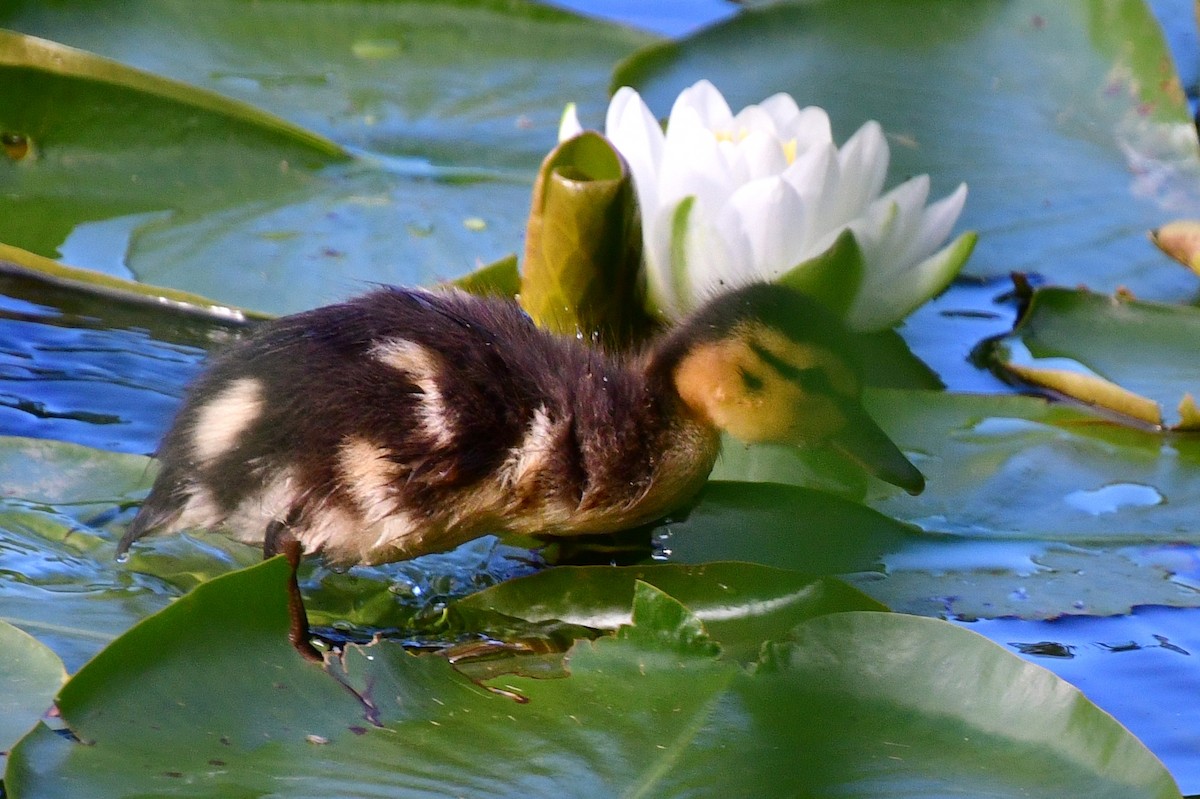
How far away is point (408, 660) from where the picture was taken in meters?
1.14

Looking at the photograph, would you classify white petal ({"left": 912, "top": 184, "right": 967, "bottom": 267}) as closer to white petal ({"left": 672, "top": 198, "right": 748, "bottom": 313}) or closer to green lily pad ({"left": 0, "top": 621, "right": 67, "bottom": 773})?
white petal ({"left": 672, "top": 198, "right": 748, "bottom": 313})

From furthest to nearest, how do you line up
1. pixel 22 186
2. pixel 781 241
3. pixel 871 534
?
1. pixel 22 186
2. pixel 781 241
3. pixel 871 534

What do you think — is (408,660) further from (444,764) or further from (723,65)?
(723,65)

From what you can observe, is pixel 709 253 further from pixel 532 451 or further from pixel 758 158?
pixel 532 451

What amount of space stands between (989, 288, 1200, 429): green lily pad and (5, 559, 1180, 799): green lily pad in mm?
791

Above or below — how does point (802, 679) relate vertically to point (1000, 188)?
below

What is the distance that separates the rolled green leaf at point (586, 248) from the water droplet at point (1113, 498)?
1.97 feet

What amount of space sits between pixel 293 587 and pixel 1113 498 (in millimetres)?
954

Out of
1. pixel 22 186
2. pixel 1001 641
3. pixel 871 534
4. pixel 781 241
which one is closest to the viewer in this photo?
pixel 1001 641

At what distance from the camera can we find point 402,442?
1.43m

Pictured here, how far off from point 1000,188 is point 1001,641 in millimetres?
1162

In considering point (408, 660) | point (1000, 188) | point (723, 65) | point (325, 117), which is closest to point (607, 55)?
point (723, 65)

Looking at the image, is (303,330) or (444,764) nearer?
(444,764)

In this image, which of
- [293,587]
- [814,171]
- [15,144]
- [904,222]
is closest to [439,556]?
[293,587]
